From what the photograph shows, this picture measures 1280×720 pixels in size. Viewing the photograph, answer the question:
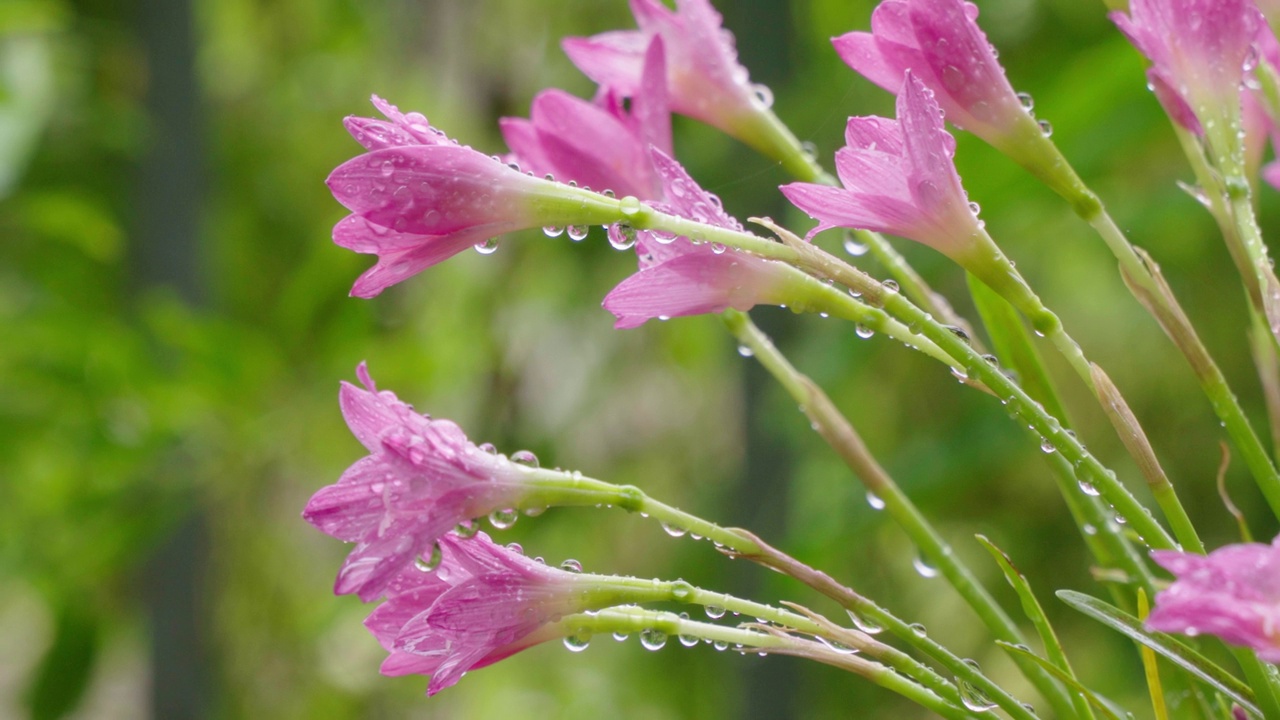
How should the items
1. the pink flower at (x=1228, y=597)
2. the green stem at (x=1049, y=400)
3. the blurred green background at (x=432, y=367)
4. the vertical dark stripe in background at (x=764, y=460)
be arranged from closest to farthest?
the pink flower at (x=1228, y=597), the green stem at (x=1049, y=400), the blurred green background at (x=432, y=367), the vertical dark stripe in background at (x=764, y=460)

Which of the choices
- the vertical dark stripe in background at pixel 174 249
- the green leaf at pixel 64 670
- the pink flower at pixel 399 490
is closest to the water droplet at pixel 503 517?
the pink flower at pixel 399 490

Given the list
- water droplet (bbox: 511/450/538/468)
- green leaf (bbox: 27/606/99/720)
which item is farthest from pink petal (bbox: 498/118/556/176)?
green leaf (bbox: 27/606/99/720)

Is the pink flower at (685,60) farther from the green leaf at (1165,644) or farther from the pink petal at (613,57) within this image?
the green leaf at (1165,644)

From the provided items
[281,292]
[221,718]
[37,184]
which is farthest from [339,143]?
[221,718]

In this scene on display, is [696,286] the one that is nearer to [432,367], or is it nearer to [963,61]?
[963,61]

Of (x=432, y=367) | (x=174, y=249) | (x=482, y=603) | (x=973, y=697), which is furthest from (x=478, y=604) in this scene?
(x=174, y=249)

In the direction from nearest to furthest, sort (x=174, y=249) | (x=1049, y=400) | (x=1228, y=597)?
(x=1228, y=597) → (x=1049, y=400) → (x=174, y=249)
